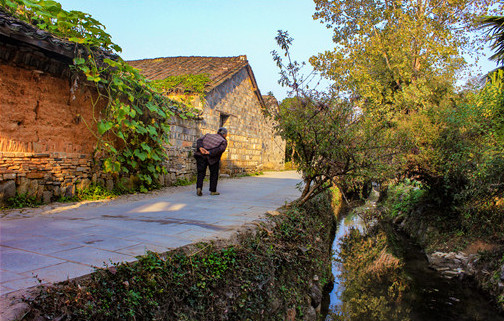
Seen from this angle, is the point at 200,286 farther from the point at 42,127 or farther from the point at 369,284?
the point at 369,284

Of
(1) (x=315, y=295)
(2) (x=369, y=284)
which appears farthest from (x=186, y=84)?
(1) (x=315, y=295)

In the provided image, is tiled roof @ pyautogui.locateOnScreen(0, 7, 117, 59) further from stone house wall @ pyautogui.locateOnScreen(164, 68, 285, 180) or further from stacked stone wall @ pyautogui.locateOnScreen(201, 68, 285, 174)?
stacked stone wall @ pyautogui.locateOnScreen(201, 68, 285, 174)

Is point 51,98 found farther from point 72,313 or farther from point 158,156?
point 72,313

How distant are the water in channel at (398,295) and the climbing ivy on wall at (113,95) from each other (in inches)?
185

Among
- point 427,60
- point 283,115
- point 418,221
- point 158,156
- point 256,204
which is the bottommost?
point 418,221

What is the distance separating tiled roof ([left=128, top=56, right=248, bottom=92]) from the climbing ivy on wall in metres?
4.71

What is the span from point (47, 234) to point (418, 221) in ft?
33.8

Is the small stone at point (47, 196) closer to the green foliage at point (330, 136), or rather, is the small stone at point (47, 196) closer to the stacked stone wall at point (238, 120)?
the green foliage at point (330, 136)

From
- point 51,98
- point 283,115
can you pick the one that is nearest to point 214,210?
point 283,115

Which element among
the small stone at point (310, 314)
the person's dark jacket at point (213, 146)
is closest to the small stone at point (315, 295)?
the small stone at point (310, 314)

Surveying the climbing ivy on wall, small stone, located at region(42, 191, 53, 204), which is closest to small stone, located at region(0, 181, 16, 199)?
small stone, located at region(42, 191, 53, 204)

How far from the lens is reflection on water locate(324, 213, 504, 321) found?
19.1 ft

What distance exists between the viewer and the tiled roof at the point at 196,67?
13087mm

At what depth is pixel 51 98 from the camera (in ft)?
19.0
